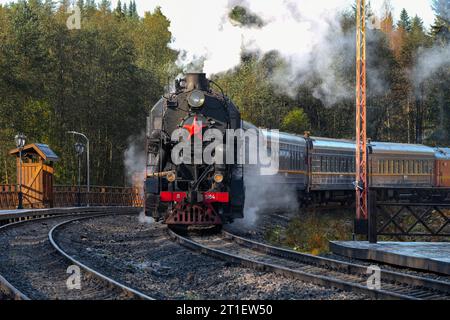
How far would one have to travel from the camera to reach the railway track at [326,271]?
388 inches

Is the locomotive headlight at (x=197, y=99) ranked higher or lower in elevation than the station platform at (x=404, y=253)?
higher

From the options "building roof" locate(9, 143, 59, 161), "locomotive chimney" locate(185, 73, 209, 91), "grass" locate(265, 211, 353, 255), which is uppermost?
"locomotive chimney" locate(185, 73, 209, 91)

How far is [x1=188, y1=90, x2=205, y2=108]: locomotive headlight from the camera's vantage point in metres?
17.9

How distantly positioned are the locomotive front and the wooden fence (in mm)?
14580

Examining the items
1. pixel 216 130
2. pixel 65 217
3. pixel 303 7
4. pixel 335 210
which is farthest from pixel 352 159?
pixel 216 130

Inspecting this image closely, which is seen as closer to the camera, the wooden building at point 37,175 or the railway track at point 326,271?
the railway track at point 326,271

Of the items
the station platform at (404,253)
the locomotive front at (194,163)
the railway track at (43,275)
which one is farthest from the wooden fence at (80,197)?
the station platform at (404,253)

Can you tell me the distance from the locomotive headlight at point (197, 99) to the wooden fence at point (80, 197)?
15328mm

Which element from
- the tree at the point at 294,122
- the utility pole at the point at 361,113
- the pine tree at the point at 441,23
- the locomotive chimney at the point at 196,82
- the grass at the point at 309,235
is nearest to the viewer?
the grass at the point at 309,235

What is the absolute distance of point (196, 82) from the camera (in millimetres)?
18500

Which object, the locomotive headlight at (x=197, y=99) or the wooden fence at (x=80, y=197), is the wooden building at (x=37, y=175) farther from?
the locomotive headlight at (x=197, y=99)

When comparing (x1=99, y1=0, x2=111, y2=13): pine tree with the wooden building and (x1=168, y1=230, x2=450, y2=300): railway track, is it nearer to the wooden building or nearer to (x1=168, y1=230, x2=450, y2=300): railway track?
the wooden building

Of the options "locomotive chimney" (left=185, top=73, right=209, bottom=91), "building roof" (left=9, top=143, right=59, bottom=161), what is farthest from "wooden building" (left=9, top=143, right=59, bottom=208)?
"locomotive chimney" (left=185, top=73, right=209, bottom=91)

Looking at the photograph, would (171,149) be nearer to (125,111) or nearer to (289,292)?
(289,292)
